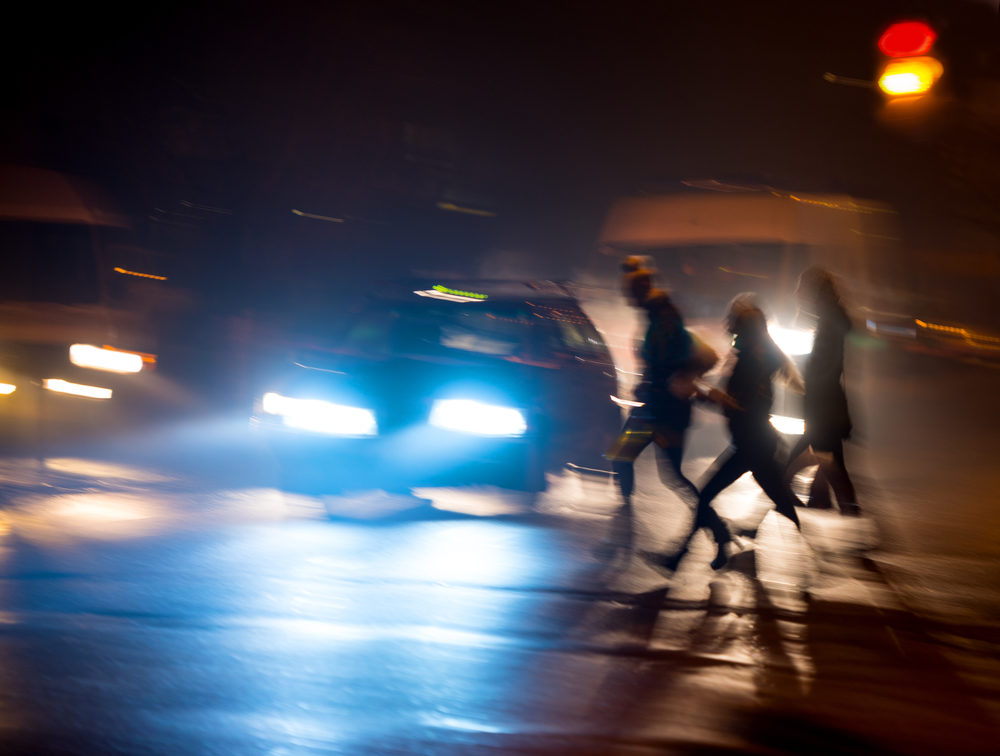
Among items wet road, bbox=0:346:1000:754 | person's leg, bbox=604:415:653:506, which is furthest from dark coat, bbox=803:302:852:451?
person's leg, bbox=604:415:653:506

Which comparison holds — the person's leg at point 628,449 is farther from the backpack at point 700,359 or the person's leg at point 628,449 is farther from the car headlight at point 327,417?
the car headlight at point 327,417

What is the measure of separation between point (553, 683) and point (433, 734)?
0.76 meters

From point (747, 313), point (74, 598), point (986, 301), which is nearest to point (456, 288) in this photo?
point (747, 313)

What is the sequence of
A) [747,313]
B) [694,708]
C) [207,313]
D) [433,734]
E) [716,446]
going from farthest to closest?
[207,313] → [716,446] → [747,313] → [694,708] → [433,734]

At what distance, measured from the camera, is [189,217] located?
18281 mm

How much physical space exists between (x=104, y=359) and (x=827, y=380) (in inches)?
268

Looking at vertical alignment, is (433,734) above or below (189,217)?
below

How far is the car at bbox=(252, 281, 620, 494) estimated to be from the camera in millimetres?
7996

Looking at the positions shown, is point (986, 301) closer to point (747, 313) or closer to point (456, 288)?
point (456, 288)

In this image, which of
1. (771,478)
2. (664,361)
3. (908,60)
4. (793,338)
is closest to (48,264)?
(664,361)

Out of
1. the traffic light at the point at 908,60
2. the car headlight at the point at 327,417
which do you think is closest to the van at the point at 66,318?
the car headlight at the point at 327,417

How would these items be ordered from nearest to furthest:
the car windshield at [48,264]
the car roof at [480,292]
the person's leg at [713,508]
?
the person's leg at [713,508]
the car roof at [480,292]
the car windshield at [48,264]

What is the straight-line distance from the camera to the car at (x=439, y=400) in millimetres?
7996

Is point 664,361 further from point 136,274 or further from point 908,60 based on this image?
point 136,274
